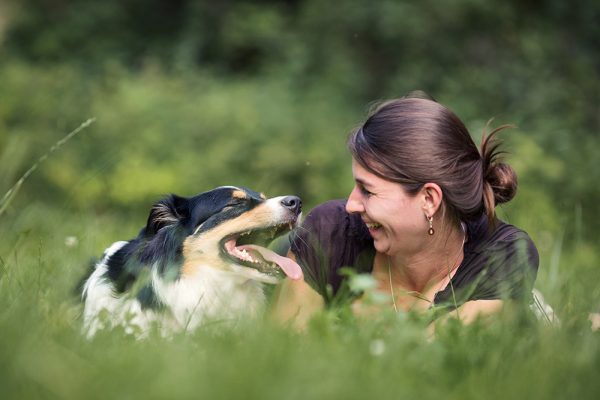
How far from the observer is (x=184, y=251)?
321 centimetres

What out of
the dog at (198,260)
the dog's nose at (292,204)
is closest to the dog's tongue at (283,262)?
the dog at (198,260)

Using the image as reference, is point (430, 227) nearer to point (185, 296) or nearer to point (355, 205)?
point (355, 205)

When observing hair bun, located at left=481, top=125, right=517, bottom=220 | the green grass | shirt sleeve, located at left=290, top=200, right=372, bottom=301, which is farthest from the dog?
hair bun, located at left=481, top=125, right=517, bottom=220

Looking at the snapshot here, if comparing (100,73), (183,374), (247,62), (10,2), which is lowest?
(247,62)

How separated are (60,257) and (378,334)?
164 cm

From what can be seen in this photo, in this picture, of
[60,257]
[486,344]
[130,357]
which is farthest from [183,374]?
[60,257]

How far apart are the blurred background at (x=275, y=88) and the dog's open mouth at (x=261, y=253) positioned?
1717 mm

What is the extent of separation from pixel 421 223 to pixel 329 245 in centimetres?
46

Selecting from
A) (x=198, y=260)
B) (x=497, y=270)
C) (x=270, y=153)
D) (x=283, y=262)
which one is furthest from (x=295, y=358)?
(x=270, y=153)

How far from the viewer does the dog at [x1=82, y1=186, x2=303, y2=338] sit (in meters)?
3.09

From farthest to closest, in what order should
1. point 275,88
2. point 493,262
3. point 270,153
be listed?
point 275,88 → point 270,153 → point 493,262

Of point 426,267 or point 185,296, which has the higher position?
point 185,296

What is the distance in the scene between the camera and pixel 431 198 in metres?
3.11

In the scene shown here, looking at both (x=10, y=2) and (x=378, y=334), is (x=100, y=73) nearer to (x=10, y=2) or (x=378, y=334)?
(x=10, y=2)
